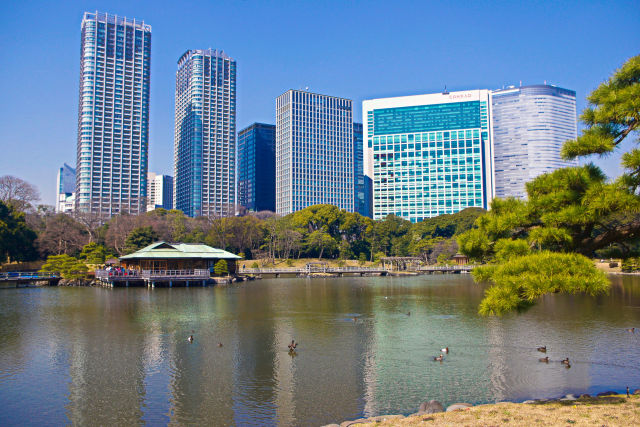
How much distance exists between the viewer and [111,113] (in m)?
131

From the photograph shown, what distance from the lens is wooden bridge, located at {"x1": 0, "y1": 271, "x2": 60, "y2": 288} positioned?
52.7 meters

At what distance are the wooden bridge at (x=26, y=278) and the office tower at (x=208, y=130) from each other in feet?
311

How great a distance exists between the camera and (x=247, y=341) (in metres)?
23.0

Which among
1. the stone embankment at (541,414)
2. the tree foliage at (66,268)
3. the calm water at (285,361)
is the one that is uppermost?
the tree foliage at (66,268)

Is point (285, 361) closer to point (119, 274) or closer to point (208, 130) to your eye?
point (119, 274)

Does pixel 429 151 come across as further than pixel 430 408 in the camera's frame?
Yes

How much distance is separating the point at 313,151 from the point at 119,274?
102 metres

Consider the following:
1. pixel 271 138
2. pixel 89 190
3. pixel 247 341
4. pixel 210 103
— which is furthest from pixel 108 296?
pixel 271 138

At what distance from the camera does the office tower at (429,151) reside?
151625mm

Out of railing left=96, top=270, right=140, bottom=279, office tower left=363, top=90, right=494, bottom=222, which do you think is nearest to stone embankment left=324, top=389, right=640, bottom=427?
railing left=96, top=270, right=140, bottom=279

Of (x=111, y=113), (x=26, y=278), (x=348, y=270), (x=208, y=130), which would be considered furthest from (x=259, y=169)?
(x=26, y=278)

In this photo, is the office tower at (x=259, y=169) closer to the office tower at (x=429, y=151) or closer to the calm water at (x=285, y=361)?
the office tower at (x=429, y=151)

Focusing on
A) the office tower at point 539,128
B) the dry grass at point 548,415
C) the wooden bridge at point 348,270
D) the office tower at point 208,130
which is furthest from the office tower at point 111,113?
the office tower at point 539,128

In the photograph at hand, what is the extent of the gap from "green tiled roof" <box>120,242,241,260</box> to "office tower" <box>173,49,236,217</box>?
9123 centimetres
